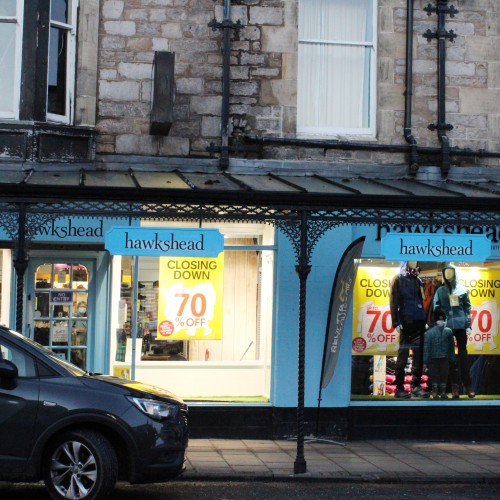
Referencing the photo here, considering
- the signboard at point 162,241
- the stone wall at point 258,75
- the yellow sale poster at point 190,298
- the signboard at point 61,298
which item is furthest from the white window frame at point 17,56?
the signboard at point 162,241

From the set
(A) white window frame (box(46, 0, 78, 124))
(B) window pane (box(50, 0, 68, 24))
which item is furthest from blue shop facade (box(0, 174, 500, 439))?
(B) window pane (box(50, 0, 68, 24))

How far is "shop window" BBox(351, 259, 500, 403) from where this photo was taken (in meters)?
14.2

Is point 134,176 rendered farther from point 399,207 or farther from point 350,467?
point 350,467

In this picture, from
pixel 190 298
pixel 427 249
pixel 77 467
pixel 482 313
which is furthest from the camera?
pixel 482 313

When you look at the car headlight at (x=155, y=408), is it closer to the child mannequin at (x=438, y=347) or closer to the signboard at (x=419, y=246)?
the signboard at (x=419, y=246)

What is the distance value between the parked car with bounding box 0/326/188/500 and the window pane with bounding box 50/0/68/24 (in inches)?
237

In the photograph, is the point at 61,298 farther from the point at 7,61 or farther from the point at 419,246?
the point at 419,246

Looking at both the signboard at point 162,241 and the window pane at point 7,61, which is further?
Answer: the window pane at point 7,61

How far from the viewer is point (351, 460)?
12.3m

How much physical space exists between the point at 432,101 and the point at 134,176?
4.72 metres

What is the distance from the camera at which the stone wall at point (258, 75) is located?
13.9 m

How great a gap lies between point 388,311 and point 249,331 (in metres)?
2.03

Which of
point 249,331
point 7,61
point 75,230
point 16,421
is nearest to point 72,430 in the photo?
→ point 16,421

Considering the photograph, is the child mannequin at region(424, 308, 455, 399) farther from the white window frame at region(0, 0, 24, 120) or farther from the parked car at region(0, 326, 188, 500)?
the white window frame at region(0, 0, 24, 120)
